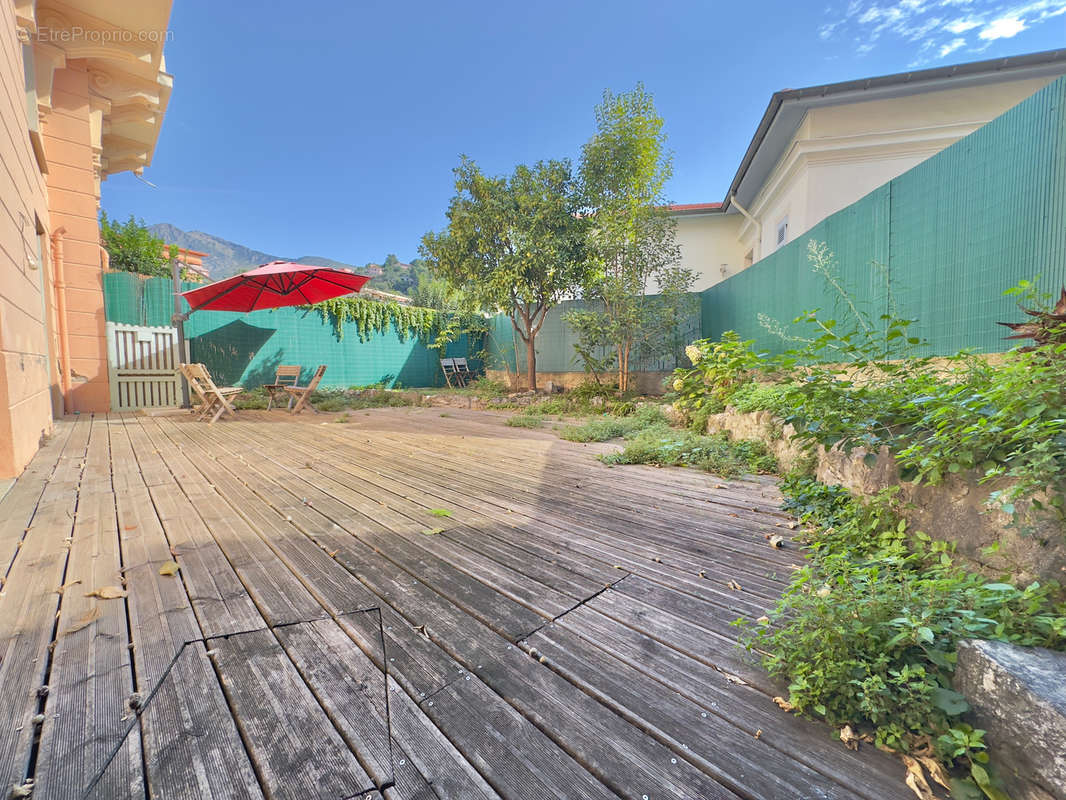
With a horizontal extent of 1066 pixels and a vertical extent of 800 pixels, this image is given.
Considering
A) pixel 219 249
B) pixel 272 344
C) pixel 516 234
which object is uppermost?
pixel 219 249

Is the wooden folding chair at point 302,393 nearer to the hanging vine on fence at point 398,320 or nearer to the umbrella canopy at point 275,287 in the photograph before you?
the umbrella canopy at point 275,287

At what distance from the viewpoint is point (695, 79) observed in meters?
12.5

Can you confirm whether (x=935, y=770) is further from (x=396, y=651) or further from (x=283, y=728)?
(x=283, y=728)

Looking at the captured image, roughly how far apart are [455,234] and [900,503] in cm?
738

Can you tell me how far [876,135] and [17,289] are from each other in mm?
9873

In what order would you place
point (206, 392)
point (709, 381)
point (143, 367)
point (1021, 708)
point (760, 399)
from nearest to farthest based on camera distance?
1. point (1021, 708)
2. point (760, 399)
3. point (709, 381)
4. point (206, 392)
5. point (143, 367)

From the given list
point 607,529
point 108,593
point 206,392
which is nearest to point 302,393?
point 206,392

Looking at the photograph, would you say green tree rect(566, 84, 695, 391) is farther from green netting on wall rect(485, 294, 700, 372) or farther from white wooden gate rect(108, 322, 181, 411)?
white wooden gate rect(108, 322, 181, 411)

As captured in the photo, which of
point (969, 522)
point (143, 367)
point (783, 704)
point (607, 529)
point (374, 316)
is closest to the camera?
point (783, 704)

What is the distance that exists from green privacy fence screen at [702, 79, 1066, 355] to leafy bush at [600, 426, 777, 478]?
142 cm

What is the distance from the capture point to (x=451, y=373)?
1188cm

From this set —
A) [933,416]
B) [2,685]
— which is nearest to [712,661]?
[933,416]

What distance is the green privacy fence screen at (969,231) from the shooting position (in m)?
2.42

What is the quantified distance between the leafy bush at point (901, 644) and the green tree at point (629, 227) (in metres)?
6.04
